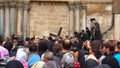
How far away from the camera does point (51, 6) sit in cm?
2695

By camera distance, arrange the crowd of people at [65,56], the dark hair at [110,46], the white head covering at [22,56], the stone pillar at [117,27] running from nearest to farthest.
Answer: the crowd of people at [65,56], the dark hair at [110,46], the white head covering at [22,56], the stone pillar at [117,27]

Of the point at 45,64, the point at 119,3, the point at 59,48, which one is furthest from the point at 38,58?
the point at 119,3

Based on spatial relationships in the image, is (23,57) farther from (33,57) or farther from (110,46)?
(110,46)

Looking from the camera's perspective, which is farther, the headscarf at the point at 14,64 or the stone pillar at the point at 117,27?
the stone pillar at the point at 117,27

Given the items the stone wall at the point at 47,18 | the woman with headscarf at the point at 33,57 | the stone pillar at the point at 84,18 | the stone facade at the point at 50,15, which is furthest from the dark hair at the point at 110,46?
the stone wall at the point at 47,18

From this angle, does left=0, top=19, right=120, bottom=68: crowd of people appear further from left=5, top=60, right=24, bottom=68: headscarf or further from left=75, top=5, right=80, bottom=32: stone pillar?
left=75, top=5, right=80, bottom=32: stone pillar

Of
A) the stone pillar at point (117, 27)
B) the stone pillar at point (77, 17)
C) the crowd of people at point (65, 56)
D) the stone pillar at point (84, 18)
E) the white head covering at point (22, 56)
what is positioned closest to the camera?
the crowd of people at point (65, 56)

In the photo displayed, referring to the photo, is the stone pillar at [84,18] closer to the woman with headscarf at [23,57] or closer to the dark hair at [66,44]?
the dark hair at [66,44]

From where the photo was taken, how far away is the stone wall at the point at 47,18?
2670 centimetres

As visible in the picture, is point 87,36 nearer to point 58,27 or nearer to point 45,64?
point 58,27

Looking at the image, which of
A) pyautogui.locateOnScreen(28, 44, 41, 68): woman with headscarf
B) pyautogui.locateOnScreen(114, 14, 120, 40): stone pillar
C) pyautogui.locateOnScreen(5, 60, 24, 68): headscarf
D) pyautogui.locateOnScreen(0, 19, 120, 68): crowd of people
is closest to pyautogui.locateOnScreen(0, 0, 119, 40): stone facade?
pyautogui.locateOnScreen(114, 14, 120, 40): stone pillar

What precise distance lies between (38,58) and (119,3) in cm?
1430

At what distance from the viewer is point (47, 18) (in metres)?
26.9

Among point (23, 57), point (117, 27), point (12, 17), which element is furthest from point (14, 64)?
point (12, 17)
